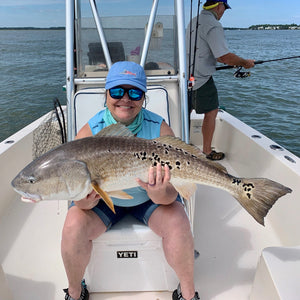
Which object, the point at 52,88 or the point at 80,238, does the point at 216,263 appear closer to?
the point at 80,238

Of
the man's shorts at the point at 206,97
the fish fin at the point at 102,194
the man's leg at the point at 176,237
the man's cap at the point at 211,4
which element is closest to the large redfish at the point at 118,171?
the fish fin at the point at 102,194

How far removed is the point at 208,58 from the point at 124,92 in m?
2.41

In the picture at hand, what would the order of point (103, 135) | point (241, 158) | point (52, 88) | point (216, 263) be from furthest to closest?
point (52, 88)
point (241, 158)
point (216, 263)
point (103, 135)

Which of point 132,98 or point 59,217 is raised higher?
point 132,98

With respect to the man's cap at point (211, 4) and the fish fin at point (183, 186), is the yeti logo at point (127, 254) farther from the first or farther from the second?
the man's cap at point (211, 4)

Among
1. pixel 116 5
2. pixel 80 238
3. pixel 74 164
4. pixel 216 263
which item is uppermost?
pixel 116 5

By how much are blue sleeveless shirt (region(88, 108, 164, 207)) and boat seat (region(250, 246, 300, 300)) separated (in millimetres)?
844

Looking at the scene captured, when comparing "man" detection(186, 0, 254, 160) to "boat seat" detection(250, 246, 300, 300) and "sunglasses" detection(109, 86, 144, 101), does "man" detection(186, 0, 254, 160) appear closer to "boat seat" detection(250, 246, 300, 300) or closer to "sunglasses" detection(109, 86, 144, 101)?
"sunglasses" detection(109, 86, 144, 101)

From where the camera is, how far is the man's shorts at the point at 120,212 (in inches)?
75.6

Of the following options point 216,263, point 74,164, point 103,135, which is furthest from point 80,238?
point 216,263

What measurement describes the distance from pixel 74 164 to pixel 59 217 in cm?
186

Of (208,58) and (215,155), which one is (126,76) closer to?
(208,58)

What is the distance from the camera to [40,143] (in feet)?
10.6

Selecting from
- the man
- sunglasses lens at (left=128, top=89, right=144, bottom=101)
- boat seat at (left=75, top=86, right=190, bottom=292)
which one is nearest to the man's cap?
the man
